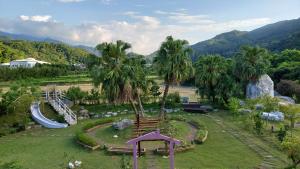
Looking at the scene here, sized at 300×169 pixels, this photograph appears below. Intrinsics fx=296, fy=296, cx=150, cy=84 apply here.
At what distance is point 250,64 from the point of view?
3575cm

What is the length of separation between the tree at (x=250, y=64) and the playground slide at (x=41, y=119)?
2143 cm

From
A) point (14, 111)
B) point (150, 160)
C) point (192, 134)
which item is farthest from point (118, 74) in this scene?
point (14, 111)

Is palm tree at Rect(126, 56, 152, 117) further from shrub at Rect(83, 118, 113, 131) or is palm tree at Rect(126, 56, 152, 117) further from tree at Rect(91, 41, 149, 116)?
shrub at Rect(83, 118, 113, 131)

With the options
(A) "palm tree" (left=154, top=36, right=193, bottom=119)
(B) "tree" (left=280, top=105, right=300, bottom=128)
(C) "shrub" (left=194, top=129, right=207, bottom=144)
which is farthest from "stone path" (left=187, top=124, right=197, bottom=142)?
(B) "tree" (left=280, top=105, right=300, bottom=128)

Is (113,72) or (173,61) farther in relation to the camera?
(173,61)

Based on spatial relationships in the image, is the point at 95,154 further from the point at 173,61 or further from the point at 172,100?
the point at 172,100

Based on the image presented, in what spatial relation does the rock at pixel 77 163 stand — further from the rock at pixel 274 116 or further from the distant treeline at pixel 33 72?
the distant treeline at pixel 33 72

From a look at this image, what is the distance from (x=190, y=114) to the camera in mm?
33812

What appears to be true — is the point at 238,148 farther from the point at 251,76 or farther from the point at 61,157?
the point at 251,76

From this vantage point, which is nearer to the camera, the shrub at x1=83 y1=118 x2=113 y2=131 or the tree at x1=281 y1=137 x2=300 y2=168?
the tree at x1=281 y1=137 x2=300 y2=168

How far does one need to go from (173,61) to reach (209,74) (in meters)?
10.7

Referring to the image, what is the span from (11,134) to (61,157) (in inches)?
406

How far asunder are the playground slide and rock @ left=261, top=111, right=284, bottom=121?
1923 centimetres

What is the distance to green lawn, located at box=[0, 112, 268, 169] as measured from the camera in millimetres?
17953
